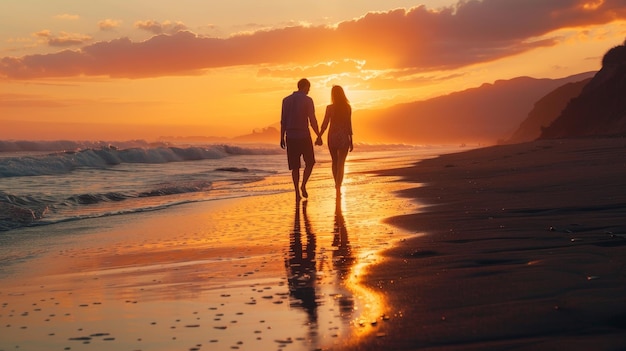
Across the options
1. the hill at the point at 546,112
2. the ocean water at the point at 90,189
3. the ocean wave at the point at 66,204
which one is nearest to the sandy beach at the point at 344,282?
the ocean wave at the point at 66,204

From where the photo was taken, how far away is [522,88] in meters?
198

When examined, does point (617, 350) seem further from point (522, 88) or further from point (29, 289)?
point (522, 88)

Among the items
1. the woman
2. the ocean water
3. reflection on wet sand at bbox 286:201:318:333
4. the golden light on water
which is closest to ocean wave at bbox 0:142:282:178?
the ocean water

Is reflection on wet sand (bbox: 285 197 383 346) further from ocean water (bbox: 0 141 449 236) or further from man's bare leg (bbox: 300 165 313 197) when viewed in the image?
man's bare leg (bbox: 300 165 313 197)

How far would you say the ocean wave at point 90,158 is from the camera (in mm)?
24219

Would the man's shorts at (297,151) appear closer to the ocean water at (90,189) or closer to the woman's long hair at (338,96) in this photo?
the woman's long hair at (338,96)

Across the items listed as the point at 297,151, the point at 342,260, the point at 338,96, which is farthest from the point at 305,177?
the point at 342,260

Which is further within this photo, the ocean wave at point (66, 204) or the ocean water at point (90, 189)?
the ocean water at point (90, 189)

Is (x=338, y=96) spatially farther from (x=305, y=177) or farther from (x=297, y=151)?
(x=305, y=177)

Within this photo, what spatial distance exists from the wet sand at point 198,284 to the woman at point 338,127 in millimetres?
3808

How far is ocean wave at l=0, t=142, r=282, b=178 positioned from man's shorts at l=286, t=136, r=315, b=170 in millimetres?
12670

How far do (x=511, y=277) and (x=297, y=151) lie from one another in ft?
32.7

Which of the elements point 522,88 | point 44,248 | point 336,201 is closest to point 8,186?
point 336,201

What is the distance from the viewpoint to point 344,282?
15.4 feet
